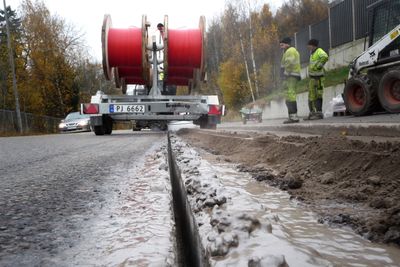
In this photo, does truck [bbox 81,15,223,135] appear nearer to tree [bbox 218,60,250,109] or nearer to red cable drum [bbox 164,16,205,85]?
red cable drum [bbox 164,16,205,85]

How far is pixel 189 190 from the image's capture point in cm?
136

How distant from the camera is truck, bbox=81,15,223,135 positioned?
350 inches

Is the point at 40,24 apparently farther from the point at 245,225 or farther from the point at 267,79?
the point at 245,225

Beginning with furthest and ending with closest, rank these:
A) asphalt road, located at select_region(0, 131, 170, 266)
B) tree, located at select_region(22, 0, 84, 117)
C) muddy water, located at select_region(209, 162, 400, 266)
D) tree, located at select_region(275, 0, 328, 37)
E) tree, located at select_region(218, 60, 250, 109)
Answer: tree, located at select_region(218, 60, 250, 109) < tree, located at select_region(275, 0, 328, 37) < tree, located at select_region(22, 0, 84, 117) < asphalt road, located at select_region(0, 131, 170, 266) < muddy water, located at select_region(209, 162, 400, 266)

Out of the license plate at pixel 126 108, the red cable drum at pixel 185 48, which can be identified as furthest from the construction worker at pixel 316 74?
the license plate at pixel 126 108

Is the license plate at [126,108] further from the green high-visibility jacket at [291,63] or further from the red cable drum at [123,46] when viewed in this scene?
the green high-visibility jacket at [291,63]

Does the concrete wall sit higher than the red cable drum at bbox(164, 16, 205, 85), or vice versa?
the red cable drum at bbox(164, 16, 205, 85)

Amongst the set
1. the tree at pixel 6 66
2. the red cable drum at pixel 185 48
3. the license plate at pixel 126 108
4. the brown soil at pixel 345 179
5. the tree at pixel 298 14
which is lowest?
the brown soil at pixel 345 179

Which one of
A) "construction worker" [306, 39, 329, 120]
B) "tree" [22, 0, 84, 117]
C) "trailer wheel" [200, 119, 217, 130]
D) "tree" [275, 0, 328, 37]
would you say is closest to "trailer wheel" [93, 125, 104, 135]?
"trailer wheel" [200, 119, 217, 130]

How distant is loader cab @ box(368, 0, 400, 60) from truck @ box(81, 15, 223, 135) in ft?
12.8

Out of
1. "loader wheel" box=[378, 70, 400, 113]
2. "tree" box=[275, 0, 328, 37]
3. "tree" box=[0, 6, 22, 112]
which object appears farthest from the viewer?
"tree" box=[275, 0, 328, 37]

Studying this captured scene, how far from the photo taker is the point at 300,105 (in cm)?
2103

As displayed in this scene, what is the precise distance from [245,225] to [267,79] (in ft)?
117

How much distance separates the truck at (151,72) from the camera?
8898 millimetres
